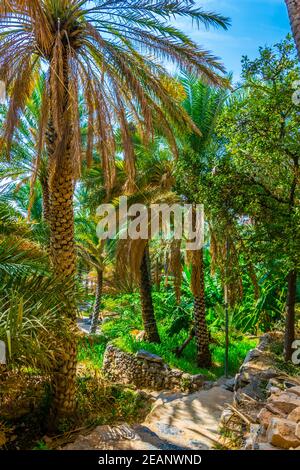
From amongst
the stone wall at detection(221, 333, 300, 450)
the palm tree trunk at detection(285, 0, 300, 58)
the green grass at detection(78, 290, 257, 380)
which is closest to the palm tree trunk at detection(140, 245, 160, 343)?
the green grass at detection(78, 290, 257, 380)

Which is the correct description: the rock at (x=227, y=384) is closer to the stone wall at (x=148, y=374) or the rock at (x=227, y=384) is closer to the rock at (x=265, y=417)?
the stone wall at (x=148, y=374)

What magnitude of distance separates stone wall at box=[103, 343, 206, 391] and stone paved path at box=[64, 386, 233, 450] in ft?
7.42

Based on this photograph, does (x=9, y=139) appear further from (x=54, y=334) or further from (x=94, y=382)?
(x=94, y=382)

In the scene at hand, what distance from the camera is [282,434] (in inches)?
Answer: 147

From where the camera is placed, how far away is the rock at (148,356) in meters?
10.9

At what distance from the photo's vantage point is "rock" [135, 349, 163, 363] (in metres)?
10.9

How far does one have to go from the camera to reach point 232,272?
7.87m

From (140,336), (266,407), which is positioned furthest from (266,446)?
(140,336)

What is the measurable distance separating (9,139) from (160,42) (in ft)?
11.4

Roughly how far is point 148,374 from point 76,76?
27.3 feet

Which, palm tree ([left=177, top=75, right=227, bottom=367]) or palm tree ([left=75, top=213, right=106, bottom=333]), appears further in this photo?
Answer: palm tree ([left=75, top=213, right=106, bottom=333])

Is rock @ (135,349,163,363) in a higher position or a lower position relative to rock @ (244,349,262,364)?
lower

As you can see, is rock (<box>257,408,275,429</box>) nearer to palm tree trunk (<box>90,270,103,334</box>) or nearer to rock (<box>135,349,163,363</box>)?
rock (<box>135,349,163,363</box>)
